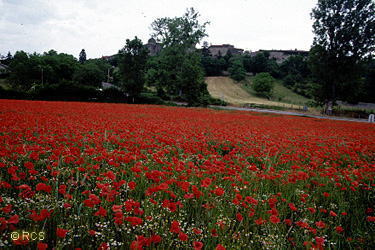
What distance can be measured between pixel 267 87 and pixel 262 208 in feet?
257

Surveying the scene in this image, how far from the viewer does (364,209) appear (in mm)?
3020

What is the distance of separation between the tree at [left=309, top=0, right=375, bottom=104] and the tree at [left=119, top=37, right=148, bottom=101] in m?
27.6

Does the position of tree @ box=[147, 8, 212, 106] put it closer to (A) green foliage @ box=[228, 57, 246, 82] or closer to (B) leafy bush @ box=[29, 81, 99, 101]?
(B) leafy bush @ box=[29, 81, 99, 101]

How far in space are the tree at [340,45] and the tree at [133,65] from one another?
27552mm

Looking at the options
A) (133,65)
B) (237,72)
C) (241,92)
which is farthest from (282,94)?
(133,65)

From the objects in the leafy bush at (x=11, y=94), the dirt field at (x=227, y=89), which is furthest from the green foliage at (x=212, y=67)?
the leafy bush at (x=11, y=94)

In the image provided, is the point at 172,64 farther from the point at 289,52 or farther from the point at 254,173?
the point at 289,52

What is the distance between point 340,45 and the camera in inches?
1342

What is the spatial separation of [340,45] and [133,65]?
32.7 meters

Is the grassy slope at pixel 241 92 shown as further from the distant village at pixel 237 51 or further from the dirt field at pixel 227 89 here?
the distant village at pixel 237 51

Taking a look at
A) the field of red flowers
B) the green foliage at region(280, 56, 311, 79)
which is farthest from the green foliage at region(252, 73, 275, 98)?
the field of red flowers

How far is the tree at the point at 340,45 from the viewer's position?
108ft

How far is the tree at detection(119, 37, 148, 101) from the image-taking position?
36.3 metres

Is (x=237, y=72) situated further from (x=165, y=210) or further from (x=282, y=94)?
(x=165, y=210)
